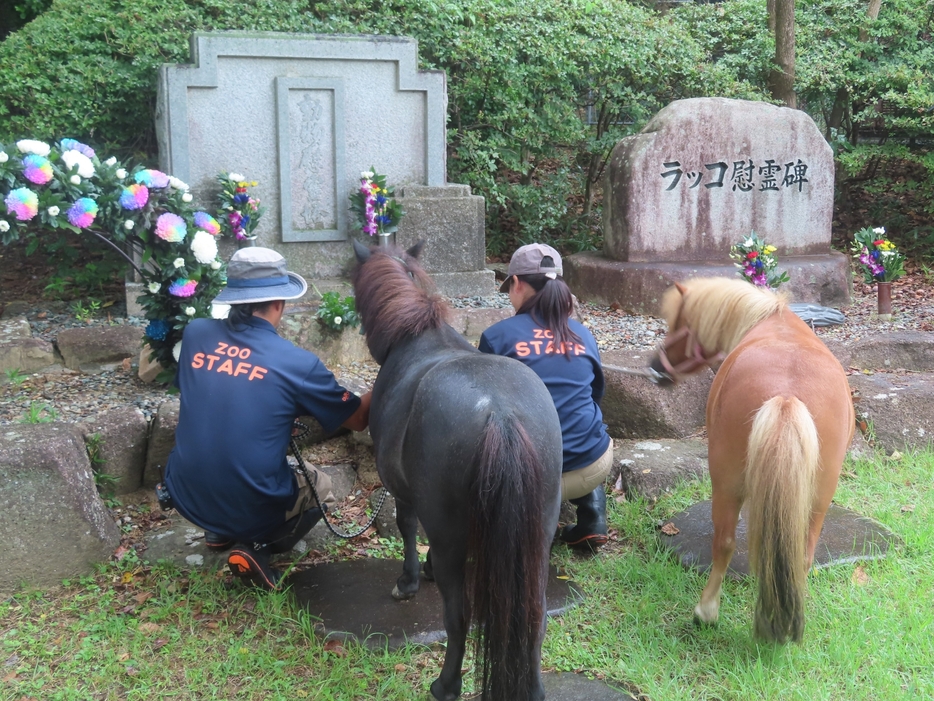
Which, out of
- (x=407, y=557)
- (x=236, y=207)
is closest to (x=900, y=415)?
(x=407, y=557)

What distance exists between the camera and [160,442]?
179 inches

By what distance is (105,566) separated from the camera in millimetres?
3939

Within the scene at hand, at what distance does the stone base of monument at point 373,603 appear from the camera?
11.5ft

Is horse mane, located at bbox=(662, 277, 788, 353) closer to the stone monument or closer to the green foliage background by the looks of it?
the stone monument

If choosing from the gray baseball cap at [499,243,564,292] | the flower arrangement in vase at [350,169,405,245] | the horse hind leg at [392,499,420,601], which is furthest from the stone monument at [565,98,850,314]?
the horse hind leg at [392,499,420,601]

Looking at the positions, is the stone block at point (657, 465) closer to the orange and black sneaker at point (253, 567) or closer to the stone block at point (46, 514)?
the orange and black sneaker at point (253, 567)

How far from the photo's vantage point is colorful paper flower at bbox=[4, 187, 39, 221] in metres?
4.16

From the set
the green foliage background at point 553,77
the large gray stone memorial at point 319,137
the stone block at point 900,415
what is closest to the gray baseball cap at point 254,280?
the large gray stone memorial at point 319,137

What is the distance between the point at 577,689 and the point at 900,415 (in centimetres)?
351

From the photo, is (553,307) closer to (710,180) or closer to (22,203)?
(22,203)

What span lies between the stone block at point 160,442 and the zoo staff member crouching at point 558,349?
6.03 ft

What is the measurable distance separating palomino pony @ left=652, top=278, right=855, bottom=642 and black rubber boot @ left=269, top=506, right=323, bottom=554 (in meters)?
1.84

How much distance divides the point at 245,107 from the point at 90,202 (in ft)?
8.94

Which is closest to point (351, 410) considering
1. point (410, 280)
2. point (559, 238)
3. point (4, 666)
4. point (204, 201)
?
point (410, 280)
